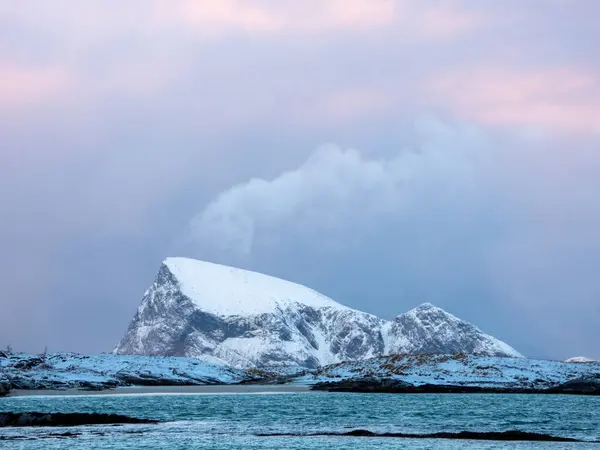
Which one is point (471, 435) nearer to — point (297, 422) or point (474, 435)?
point (474, 435)

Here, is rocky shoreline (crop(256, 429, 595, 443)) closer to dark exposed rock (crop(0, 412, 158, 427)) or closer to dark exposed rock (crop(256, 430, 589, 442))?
dark exposed rock (crop(256, 430, 589, 442))

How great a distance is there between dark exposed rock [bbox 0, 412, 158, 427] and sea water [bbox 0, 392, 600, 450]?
497 cm

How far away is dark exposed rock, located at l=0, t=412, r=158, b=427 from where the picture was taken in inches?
4048

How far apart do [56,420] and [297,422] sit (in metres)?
29.2

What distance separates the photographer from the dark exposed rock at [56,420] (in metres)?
103

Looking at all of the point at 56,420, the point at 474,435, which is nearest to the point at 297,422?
the point at 474,435

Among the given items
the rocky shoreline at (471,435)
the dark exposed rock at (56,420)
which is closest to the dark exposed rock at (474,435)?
the rocky shoreline at (471,435)

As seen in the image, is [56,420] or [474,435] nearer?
[474,435]

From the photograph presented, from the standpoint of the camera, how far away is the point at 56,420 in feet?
343

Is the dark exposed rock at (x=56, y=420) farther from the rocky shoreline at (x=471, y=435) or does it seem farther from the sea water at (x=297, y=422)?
the rocky shoreline at (x=471, y=435)

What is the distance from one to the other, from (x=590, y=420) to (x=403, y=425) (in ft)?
90.0

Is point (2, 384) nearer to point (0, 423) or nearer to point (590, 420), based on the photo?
point (0, 423)

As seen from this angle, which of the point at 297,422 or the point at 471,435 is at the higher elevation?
the point at 297,422

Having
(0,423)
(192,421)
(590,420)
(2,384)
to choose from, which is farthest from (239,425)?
(2,384)
